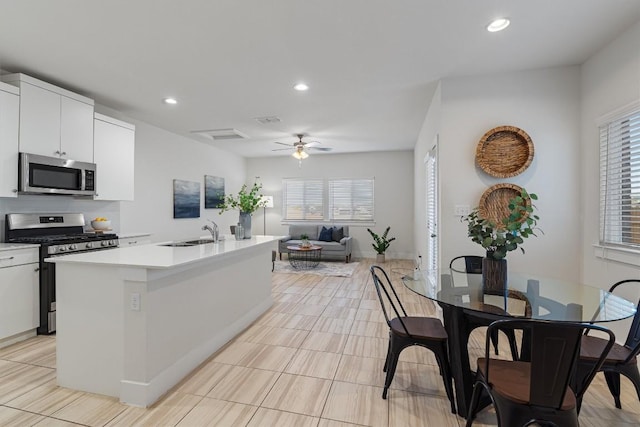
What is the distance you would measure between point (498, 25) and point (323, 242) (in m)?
5.68

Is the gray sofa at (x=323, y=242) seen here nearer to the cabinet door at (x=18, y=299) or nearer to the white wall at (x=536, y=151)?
the white wall at (x=536, y=151)

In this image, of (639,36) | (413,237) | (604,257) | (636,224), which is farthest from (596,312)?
(413,237)

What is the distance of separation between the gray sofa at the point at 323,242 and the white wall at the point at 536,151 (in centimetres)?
402

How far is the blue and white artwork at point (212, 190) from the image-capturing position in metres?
6.66

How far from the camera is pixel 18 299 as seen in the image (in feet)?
9.39

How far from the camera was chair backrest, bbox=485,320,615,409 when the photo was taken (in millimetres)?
1246

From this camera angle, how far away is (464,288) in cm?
217

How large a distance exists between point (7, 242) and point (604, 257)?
18.7 ft

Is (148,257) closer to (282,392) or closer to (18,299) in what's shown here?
(282,392)

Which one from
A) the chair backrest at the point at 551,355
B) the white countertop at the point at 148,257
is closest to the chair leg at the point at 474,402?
the chair backrest at the point at 551,355

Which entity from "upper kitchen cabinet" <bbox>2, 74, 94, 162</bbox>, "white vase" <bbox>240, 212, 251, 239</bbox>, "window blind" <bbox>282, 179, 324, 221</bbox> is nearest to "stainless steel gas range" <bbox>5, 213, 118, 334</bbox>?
"upper kitchen cabinet" <bbox>2, 74, 94, 162</bbox>

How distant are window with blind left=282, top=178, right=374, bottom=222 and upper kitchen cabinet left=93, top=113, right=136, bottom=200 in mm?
4456

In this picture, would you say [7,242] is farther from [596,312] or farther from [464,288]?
[596,312]

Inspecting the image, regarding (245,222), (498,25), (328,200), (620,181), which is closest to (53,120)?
(245,222)
